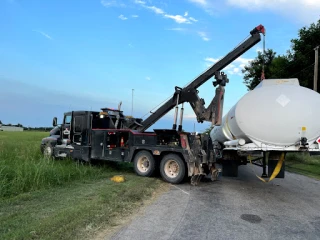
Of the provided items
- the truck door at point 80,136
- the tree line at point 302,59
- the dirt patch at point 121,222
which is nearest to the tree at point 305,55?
the tree line at point 302,59

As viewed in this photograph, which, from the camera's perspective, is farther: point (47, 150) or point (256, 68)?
point (256, 68)

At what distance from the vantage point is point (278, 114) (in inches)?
333

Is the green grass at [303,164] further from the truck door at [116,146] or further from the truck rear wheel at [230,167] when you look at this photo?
the truck door at [116,146]

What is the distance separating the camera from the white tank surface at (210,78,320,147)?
831 cm

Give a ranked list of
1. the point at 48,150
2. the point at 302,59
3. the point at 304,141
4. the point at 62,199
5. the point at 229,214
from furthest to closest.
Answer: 1. the point at 302,59
2. the point at 48,150
3. the point at 304,141
4. the point at 62,199
5. the point at 229,214

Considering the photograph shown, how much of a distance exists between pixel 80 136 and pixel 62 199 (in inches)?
234

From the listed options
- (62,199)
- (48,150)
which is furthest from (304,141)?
(48,150)

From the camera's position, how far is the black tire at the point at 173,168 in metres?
10.0

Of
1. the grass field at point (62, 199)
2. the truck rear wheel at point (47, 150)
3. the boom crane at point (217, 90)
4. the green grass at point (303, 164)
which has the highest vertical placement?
the boom crane at point (217, 90)

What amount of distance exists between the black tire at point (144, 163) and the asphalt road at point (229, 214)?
A: 1.29 metres

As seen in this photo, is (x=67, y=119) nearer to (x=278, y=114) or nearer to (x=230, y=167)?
(x=230, y=167)

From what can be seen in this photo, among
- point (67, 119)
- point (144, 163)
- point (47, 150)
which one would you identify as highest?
point (67, 119)

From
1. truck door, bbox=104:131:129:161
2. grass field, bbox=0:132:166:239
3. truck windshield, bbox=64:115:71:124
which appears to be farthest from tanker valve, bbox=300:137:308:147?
truck windshield, bbox=64:115:71:124

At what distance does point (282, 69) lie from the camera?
29.5m
